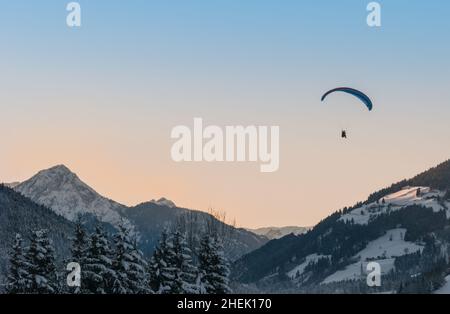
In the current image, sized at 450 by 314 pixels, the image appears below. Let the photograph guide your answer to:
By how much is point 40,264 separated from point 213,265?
12.7 metres

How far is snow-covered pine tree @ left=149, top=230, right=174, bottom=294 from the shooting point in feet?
210

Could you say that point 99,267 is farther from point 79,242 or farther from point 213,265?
point 213,265

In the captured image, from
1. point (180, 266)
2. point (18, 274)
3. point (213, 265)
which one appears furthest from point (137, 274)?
point (18, 274)

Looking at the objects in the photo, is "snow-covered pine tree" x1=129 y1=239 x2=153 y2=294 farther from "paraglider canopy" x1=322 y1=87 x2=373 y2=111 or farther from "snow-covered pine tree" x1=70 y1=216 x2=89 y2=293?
"paraglider canopy" x1=322 y1=87 x2=373 y2=111

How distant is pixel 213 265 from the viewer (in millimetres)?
65438

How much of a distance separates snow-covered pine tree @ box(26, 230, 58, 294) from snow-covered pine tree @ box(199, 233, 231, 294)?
10920 millimetres

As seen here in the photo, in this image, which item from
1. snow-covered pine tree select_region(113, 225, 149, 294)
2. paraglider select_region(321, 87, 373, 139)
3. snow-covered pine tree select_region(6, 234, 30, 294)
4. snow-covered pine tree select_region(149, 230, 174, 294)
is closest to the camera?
snow-covered pine tree select_region(113, 225, 149, 294)

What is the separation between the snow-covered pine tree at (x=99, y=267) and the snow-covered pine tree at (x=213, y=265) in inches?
269

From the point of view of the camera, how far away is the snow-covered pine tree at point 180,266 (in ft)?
209

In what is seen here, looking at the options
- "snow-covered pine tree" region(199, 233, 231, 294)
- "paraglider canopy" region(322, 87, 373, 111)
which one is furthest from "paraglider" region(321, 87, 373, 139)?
"snow-covered pine tree" region(199, 233, 231, 294)

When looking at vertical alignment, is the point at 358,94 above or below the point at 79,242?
above

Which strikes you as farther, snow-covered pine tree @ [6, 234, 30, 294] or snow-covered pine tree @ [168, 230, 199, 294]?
snow-covered pine tree @ [168, 230, 199, 294]

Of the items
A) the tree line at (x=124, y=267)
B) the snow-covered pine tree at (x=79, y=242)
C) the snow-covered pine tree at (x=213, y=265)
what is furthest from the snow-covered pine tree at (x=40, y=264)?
the snow-covered pine tree at (x=213, y=265)
